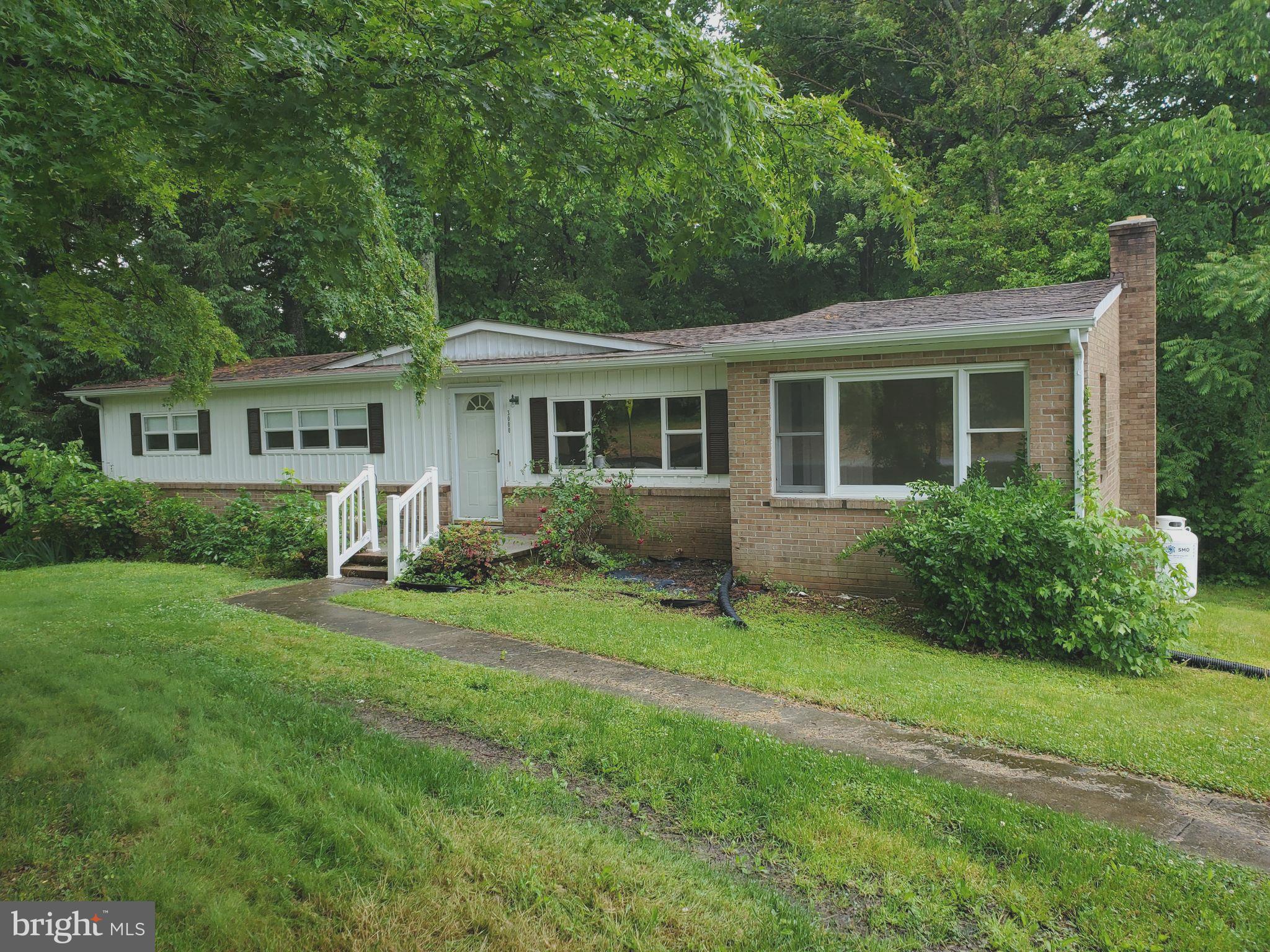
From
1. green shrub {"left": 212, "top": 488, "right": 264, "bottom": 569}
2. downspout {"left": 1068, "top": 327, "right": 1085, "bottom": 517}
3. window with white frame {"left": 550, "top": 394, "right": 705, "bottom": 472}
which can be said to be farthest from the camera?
green shrub {"left": 212, "top": 488, "right": 264, "bottom": 569}

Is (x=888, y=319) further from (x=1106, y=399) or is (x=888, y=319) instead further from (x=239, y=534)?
(x=239, y=534)

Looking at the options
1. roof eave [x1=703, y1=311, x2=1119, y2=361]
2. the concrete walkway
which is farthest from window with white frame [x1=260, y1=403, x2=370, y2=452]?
the concrete walkway

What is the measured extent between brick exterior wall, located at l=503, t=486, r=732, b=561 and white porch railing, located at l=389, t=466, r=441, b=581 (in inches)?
50.2

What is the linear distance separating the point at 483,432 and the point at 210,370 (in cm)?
518

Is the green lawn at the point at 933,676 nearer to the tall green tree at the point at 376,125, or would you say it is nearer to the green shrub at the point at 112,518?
the tall green tree at the point at 376,125

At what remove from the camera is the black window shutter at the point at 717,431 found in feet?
38.8

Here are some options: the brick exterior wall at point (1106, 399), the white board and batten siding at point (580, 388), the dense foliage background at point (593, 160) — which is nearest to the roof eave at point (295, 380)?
the white board and batten siding at point (580, 388)

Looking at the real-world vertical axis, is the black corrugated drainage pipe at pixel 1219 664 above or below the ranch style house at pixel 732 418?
below

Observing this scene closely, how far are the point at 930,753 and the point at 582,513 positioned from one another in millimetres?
7359

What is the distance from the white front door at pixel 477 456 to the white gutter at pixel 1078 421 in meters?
8.61

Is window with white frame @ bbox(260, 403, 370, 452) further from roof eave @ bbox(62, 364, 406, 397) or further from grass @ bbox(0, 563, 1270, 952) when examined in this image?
grass @ bbox(0, 563, 1270, 952)

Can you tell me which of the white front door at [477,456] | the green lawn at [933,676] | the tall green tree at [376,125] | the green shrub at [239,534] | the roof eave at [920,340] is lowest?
the green lawn at [933,676]

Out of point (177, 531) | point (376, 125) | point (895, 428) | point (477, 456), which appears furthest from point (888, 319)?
point (177, 531)

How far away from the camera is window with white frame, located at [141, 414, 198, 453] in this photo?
16.7 metres
